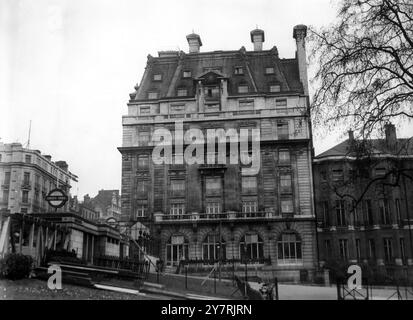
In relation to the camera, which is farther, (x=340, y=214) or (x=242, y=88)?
(x=340, y=214)

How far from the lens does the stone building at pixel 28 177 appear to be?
26.2m

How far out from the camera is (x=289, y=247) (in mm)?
29891

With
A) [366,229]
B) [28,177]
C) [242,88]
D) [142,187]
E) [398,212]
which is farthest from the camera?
[366,229]

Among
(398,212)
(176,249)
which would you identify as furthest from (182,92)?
(398,212)

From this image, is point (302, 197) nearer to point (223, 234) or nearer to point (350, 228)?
point (223, 234)

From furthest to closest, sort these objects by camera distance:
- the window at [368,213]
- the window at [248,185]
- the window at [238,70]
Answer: the window at [368,213], the window at [238,70], the window at [248,185]

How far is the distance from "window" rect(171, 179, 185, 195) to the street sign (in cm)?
945

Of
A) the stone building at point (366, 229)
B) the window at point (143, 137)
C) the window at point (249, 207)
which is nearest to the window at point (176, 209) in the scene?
the window at point (249, 207)

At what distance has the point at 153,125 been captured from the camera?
89.2ft

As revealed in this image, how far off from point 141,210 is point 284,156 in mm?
8796

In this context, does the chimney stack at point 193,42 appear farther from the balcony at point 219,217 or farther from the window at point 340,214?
the window at point 340,214

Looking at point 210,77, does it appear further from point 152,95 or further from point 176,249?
point 176,249

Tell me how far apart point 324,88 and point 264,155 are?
634 inches

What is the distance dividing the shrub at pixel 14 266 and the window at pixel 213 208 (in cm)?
1616
